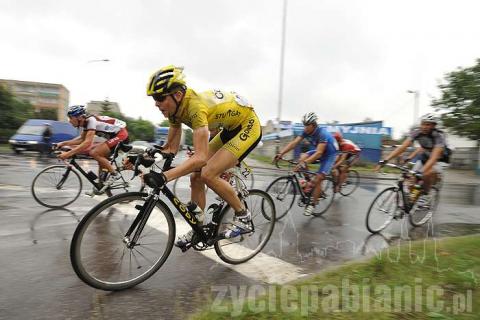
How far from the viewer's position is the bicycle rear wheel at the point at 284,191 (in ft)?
23.7

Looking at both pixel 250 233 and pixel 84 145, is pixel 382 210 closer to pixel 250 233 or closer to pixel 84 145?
pixel 250 233

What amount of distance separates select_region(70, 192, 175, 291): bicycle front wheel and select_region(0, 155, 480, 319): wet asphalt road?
0.13m

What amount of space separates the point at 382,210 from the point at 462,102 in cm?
3359

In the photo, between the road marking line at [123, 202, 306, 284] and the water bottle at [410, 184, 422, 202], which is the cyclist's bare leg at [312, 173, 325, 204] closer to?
the water bottle at [410, 184, 422, 202]

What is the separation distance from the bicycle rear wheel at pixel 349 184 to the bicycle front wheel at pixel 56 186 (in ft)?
22.1

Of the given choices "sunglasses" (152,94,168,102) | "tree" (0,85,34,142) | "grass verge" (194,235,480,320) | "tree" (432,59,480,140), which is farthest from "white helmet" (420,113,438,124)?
"tree" (0,85,34,142)

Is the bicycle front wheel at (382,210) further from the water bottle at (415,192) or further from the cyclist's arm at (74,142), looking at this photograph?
the cyclist's arm at (74,142)

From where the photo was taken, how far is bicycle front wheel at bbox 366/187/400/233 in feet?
21.0

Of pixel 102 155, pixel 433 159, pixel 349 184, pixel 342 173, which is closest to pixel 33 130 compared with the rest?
pixel 102 155

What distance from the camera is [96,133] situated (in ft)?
25.9

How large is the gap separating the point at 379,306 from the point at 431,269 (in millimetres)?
1216

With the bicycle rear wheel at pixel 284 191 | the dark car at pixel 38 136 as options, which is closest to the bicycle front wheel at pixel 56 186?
the bicycle rear wheel at pixel 284 191

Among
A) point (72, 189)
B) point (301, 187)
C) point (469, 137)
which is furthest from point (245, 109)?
point (469, 137)

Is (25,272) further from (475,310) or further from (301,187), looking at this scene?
(301,187)
